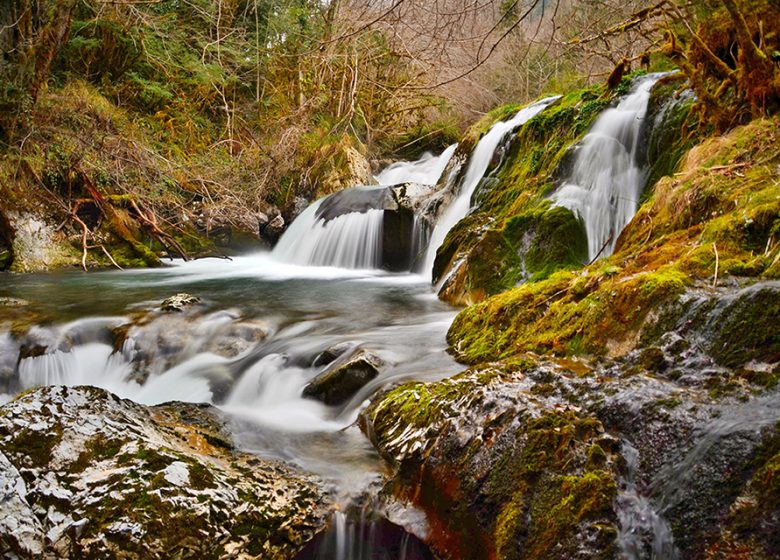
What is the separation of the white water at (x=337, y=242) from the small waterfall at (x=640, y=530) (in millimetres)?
7697

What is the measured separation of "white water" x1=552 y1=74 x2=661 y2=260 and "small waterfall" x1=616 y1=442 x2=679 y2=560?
369 cm

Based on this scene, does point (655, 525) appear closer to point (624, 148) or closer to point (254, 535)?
point (254, 535)

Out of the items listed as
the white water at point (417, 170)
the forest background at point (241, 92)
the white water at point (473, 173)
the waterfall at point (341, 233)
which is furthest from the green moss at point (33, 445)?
the white water at point (417, 170)

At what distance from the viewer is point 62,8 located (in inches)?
325

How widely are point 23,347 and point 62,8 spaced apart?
245 inches

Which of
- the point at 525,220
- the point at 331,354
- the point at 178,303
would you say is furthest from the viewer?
the point at 178,303

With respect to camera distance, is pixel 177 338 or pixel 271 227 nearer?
pixel 177 338

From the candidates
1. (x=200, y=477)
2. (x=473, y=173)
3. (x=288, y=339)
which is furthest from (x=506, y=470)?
(x=473, y=173)

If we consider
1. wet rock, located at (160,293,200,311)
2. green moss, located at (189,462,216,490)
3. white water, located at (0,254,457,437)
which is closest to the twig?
white water, located at (0,254,457,437)

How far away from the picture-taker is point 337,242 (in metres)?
10.1

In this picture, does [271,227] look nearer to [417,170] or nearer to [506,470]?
[417,170]

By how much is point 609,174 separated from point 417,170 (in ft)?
31.6

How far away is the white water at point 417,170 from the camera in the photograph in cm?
1417

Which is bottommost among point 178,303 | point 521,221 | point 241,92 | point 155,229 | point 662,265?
point 178,303
